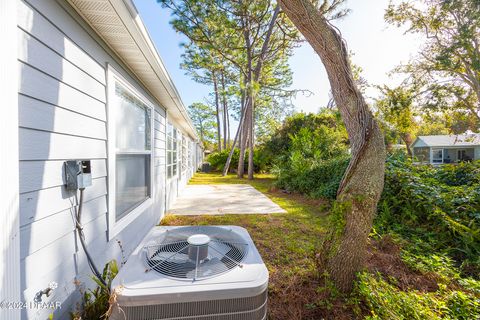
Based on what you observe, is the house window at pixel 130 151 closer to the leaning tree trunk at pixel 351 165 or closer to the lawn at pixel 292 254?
the lawn at pixel 292 254

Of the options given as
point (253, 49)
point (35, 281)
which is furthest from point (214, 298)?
point (253, 49)

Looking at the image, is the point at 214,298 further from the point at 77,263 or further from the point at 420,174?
the point at 420,174

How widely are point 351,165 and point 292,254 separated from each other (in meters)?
1.48

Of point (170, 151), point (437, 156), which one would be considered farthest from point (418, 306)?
point (437, 156)

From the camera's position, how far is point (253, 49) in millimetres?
11094

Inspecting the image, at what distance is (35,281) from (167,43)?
10468mm

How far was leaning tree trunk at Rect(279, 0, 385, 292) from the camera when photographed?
5.79 feet

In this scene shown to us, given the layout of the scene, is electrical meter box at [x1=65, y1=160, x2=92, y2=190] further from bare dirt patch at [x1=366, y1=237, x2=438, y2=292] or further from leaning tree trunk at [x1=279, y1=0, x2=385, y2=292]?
bare dirt patch at [x1=366, y1=237, x2=438, y2=292]

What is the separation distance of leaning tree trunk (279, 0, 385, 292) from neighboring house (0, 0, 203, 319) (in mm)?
1539

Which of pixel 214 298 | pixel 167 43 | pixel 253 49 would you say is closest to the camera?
pixel 214 298

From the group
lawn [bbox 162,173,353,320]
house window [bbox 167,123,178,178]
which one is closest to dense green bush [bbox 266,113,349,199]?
lawn [bbox 162,173,353,320]

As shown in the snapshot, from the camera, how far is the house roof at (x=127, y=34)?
1578mm

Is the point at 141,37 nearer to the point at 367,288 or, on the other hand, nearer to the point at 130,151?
the point at 130,151

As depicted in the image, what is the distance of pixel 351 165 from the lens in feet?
6.15
